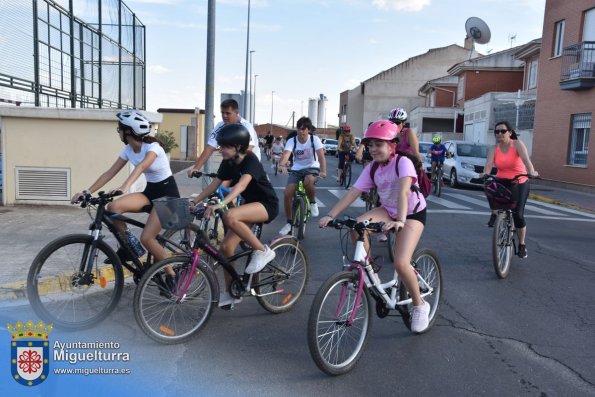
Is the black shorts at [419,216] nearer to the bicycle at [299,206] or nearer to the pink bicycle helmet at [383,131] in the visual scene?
the pink bicycle helmet at [383,131]

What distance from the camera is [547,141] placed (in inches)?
907

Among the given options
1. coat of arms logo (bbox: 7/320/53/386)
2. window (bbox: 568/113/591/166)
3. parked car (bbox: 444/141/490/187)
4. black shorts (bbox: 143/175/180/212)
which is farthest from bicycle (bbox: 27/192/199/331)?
window (bbox: 568/113/591/166)

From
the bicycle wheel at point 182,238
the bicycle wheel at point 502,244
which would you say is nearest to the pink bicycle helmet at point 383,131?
the bicycle wheel at point 182,238

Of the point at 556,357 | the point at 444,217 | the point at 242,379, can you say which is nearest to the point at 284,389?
the point at 242,379

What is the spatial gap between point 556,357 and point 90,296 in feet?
12.3

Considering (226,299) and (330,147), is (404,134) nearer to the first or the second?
(226,299)

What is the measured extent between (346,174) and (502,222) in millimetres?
11198

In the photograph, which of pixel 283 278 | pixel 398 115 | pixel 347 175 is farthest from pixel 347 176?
pixel 283 278

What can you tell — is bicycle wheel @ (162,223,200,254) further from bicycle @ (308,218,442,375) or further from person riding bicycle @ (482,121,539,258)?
person riding bicycle @ (482,121,539,258)

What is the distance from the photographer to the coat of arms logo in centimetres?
350

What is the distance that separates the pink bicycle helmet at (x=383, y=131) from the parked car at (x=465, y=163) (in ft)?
47.2

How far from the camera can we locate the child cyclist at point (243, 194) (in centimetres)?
473

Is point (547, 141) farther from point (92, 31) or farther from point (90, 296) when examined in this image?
point (90, 296)

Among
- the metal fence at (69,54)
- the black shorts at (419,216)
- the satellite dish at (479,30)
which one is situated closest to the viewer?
the black shorts at (419,216)
